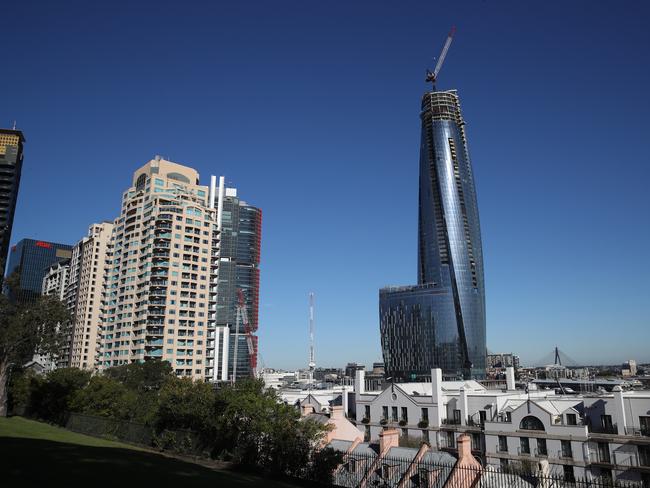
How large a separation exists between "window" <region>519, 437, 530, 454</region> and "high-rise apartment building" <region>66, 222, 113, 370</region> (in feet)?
478

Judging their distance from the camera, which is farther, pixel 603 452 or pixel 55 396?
pixel 55 396

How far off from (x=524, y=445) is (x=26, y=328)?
54.4 metres

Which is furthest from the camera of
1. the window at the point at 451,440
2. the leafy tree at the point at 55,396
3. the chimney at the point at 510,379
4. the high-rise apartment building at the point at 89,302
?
the high-rise apartment building at the point at 89,302

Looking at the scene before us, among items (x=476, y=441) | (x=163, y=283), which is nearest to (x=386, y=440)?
(x=476, y=441)

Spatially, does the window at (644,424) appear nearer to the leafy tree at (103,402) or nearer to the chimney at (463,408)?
the chimney at (463,408)

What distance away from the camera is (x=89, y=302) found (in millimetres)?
183500

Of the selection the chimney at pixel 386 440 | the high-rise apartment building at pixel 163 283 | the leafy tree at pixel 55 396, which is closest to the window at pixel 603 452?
the chimney at pixel 386 440

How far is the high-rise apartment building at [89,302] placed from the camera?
176625 mm

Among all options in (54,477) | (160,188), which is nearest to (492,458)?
(54,477)

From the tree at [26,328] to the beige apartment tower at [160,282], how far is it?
89466mm

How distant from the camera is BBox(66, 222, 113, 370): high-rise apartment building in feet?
579

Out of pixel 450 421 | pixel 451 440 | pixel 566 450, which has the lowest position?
pixel 451 440

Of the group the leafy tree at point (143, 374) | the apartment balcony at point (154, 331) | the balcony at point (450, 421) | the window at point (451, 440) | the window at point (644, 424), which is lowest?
the window at point (451, 440)

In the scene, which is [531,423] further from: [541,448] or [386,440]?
[386,440]
